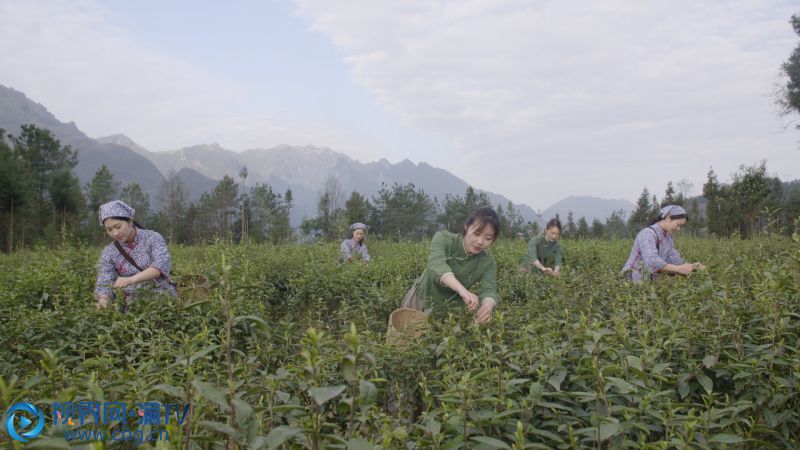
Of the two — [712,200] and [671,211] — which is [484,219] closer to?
[671,211]

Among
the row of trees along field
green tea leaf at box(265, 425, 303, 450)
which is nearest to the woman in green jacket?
the row of trees along field

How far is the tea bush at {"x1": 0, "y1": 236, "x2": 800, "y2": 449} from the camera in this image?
1320 millimetres

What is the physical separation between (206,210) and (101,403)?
5198 centimetres

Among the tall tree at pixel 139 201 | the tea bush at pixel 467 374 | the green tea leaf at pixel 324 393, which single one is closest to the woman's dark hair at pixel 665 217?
the tea bush at pixel 467 374

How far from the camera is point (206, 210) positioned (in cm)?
4981

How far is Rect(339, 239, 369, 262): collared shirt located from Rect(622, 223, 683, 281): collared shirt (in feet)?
13.9

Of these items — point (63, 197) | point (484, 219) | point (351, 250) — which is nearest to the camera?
point (484, 219)

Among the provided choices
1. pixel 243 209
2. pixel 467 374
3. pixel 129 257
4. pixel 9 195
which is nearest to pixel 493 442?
pixel 467 374

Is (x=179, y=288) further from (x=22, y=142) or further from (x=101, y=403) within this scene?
(x=22, y=142)

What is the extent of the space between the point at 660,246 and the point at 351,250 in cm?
468

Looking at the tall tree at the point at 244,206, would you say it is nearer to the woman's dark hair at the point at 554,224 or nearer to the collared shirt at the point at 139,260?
the woman's dark hair at the point at 554,224

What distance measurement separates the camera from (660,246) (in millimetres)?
5070

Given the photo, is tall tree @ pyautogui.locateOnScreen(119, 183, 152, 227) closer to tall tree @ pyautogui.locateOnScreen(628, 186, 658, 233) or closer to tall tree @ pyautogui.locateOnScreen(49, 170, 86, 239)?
tall tree @ pyautogui.locateOnScreen(49, 170, 86, 239)

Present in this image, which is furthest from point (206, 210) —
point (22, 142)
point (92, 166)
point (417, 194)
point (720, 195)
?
point (92, 166)
